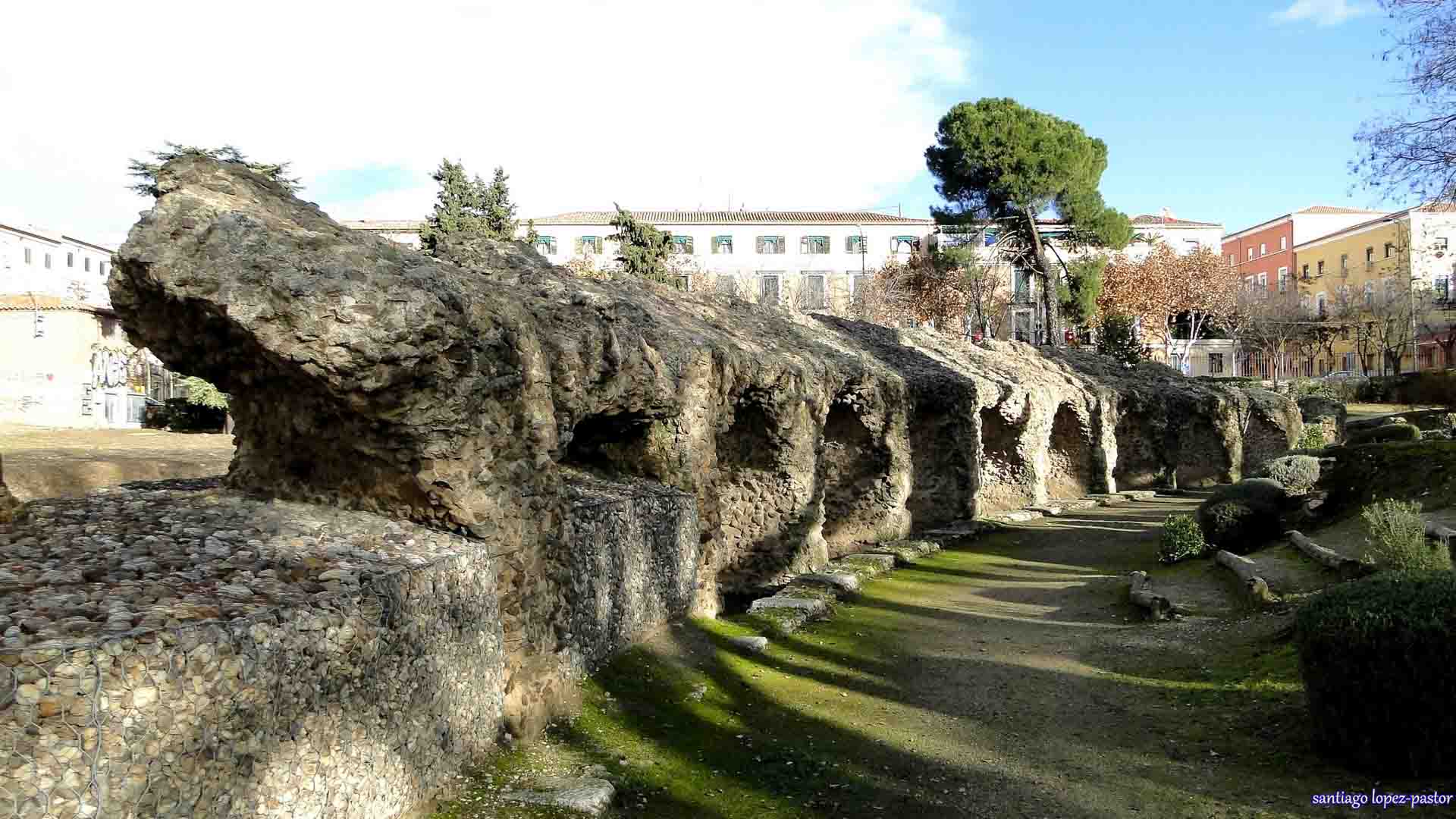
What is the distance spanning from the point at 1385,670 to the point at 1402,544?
5.01 meters

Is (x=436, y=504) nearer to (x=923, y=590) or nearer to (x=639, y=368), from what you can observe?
(x=639, y=368)

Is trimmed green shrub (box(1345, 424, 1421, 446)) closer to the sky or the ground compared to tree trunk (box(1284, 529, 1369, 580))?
closer to the sky

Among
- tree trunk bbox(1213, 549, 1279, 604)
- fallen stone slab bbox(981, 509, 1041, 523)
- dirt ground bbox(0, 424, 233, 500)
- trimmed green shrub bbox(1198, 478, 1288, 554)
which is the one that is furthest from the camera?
fallen stone slab bbox(981, 509, 1041, 523)

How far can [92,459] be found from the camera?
46.3 ft

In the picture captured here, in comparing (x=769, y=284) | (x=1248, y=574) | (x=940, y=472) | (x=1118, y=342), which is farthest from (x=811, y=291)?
(x=1248, y=574)

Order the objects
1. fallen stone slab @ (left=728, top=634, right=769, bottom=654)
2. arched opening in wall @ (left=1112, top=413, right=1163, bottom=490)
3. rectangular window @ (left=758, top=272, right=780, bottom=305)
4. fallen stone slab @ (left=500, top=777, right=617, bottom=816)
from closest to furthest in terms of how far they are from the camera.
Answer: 1. fallen stone slab @ (left=500, top=777, right=617, bottom=816)
2. fallen stone slab @ (left=728, top=634, right=769, bottom=654)
3. arched opening in wall @ (left=1112, top=413, right=1163, bottom=490)
4. rectangular window @ (left=758, top=272, right=780, bottom=305)

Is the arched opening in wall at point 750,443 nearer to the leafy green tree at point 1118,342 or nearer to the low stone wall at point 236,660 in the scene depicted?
the low stone wall at point 236,660

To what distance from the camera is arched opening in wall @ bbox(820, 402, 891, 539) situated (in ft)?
60.7

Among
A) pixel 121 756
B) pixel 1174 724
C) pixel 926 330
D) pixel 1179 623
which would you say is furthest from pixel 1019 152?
pixel 121 756

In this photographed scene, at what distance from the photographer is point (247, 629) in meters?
4.36

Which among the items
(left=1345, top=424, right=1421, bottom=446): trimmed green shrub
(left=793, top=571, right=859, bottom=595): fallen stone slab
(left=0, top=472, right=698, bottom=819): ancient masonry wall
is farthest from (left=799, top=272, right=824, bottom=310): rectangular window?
(left=0, top=472, right=698, bottom=819): ancient masonry wall

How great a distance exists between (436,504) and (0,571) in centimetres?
241

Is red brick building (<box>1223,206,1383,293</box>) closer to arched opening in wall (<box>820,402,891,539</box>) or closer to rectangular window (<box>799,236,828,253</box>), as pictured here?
rectangular window (<box>799,236,828,253</box>)

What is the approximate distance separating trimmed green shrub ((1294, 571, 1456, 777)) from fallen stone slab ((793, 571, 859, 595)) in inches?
288
